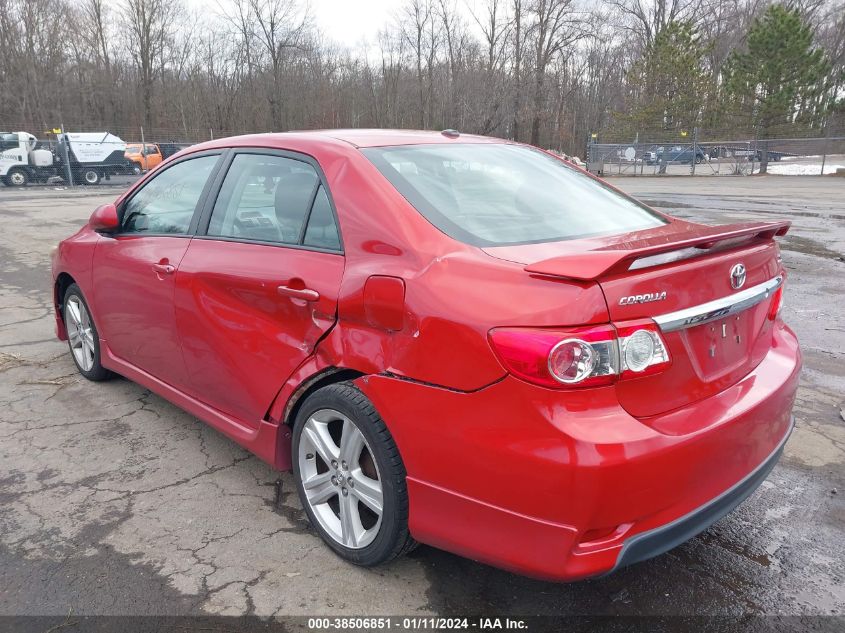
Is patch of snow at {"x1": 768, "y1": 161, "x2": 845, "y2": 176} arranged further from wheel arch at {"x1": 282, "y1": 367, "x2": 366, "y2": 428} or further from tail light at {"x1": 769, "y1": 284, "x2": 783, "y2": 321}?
wheel arch at {"x1": 282, "y1": 367, "x2": 366, "y2": 428}

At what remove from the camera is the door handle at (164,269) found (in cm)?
320

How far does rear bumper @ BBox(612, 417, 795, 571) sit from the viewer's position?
6.10 feet

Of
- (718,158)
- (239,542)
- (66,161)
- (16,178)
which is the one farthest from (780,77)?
(239,542)

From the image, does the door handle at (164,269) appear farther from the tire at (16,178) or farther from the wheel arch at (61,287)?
the tire at (16,178)

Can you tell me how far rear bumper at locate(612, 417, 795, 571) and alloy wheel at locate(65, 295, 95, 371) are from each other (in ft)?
11.9

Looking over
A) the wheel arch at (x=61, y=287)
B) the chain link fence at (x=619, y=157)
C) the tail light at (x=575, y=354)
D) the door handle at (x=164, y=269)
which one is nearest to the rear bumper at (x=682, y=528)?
the tail light at (x=575, y=354)

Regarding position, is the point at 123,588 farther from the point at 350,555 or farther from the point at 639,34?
the point at 639,34

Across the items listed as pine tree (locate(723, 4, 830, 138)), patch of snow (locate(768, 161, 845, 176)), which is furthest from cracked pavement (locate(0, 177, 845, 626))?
pine tree (locate(723, 4, 830, 138))

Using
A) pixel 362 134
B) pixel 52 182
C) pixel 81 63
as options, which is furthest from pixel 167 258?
pixel 81 63

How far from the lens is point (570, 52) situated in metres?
42.3

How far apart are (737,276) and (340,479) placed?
1571 mm

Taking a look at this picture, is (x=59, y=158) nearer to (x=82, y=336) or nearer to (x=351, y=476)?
(x=82, y=336)

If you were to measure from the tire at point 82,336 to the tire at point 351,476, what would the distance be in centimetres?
226

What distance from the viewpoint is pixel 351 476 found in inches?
94.9
